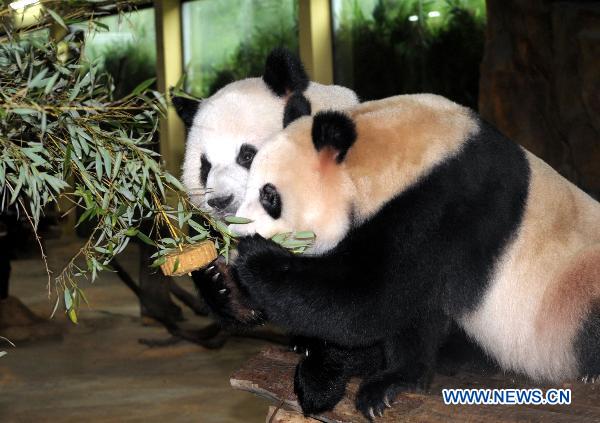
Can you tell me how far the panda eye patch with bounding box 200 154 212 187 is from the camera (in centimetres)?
287

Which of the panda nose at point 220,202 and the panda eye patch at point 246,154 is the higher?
the panda eye patch at point 246,154

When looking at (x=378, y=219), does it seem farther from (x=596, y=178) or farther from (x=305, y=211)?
(x=596, y=178)

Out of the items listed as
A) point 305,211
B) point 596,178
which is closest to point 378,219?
point 305,211

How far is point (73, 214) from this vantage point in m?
12.6

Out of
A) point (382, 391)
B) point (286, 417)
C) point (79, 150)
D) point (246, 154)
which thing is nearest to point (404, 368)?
point (382, 391)

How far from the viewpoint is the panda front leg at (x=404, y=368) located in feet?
8.07

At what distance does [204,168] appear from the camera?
2.90 meters

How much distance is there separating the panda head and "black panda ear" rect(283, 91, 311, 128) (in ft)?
1.04

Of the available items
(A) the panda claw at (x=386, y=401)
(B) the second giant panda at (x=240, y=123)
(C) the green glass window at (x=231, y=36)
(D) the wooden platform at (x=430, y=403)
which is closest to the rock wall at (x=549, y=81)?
(B) the second giant panda at (x=240, y=123)

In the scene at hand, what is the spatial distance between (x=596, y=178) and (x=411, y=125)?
3.55 meters

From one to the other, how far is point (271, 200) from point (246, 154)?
0.51 m

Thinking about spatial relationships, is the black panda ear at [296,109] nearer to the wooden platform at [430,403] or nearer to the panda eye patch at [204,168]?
the panda eye patch at [204,168]

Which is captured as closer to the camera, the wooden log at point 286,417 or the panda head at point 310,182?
the panda head at point 310,182

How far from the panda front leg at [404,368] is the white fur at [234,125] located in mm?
715
